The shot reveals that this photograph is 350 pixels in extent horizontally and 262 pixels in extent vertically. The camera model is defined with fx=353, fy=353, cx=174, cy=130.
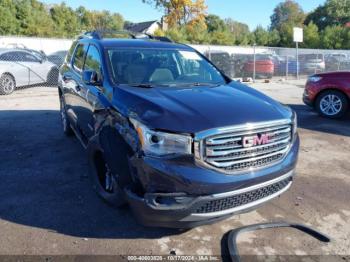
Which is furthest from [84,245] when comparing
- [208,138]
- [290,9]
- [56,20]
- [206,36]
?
[290,9]

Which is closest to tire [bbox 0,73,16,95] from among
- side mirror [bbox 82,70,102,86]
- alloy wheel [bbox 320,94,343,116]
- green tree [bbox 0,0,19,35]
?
side mirror [bbox 82,70,102,86]

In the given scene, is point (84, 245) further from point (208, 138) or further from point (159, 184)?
point (208, 138)

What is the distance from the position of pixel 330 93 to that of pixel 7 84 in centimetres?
1014

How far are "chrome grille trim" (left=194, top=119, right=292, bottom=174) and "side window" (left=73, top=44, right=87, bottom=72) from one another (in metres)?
2.88

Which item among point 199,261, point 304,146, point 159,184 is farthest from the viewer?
point 304,146

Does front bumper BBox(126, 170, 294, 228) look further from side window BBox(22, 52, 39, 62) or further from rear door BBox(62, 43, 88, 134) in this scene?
side window BBox(22, 52, 39, 62)

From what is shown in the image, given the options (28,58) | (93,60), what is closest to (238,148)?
(93,60)

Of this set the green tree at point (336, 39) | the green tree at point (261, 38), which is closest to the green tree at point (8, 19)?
the green tree at point (261, 38)

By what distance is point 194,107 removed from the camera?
3258mm

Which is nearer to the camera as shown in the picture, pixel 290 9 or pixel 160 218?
pixel 160 218

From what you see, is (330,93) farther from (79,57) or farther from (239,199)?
(239,199)

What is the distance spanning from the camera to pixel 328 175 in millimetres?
5074

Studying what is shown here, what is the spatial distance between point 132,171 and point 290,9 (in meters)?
114

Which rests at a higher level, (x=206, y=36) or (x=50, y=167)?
(x=206, y=36)
